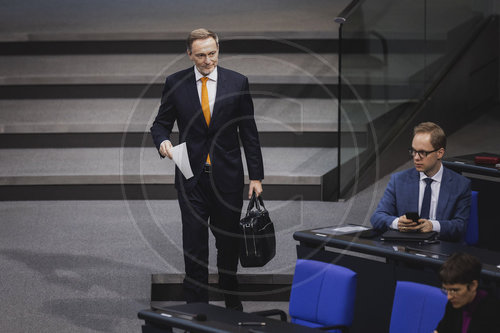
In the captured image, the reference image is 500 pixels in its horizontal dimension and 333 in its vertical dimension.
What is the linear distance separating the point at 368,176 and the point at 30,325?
3441mm

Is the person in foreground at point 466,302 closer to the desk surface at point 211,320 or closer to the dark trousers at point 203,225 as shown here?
the desk surface at point 211,320

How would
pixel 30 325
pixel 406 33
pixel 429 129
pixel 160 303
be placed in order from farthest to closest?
1. pixel 406 33
2. pixel 160 303
3. pixel 30 325
4. pixel 429 129

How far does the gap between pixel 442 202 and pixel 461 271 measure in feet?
3.77

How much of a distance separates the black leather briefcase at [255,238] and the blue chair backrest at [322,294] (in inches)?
19.8

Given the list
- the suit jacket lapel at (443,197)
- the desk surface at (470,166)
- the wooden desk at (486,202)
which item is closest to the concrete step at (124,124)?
the desk surface at (470,166)

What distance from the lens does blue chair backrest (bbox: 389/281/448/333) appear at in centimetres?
335

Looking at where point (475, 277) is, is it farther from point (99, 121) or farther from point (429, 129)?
point (99, 121)

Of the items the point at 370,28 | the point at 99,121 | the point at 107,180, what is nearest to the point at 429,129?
the point at 370,28

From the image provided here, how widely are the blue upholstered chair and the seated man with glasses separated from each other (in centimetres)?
63

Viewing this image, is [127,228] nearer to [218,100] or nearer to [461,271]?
[218,100]

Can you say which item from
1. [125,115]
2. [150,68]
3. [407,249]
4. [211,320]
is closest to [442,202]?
[407,249]

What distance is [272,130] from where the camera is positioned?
7414 millimetres

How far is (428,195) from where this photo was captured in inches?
167

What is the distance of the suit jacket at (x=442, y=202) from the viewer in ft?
13.6
